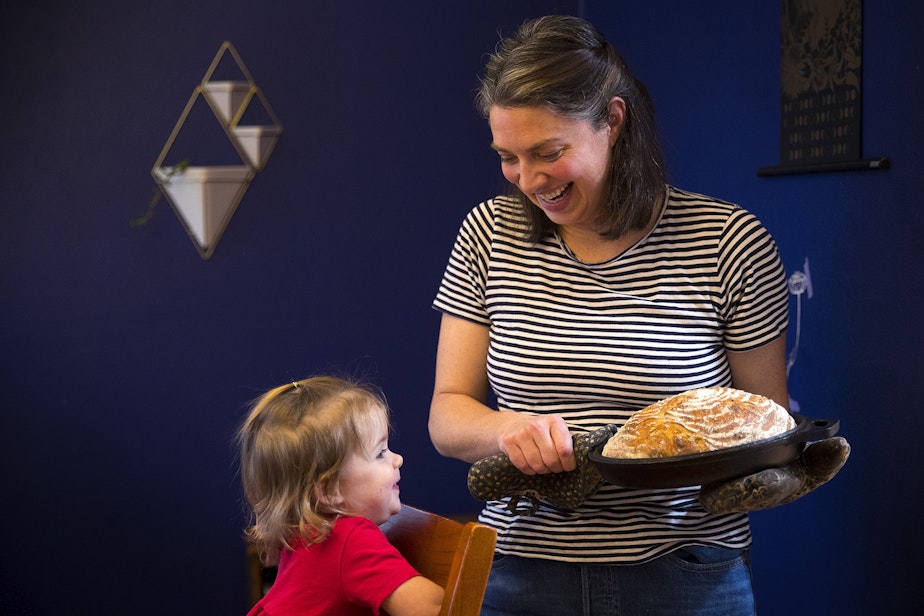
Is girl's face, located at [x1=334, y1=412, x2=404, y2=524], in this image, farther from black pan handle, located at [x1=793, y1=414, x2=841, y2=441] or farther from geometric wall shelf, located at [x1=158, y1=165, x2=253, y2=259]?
geometric wall shelf, located at [x1=158, y1=165, x2=253, y2=259]

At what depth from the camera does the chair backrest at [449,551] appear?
120cm

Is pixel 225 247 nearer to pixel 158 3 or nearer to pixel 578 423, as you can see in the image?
pixel 158 3

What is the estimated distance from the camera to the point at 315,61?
3072 mm

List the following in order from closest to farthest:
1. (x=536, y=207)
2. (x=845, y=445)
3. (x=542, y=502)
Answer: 1. (x=845, y=445)
2. (x=542, y=502)
3. (x=536, y=207)

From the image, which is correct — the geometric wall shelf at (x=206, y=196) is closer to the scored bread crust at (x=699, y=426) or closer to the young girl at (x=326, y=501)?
the young girl at (x=326, y=501)

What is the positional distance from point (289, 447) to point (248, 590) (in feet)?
A: 5.89

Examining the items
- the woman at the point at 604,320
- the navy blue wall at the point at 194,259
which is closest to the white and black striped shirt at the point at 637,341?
the woman at the point at 604,320

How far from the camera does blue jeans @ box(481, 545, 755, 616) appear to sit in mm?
1252

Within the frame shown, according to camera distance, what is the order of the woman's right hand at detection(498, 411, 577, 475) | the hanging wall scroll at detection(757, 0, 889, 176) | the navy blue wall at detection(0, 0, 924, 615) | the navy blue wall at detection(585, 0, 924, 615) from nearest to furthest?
the woman's right hand at detection(498, 411, 577, 475)
the navy blue wall at detection(585, 0, 924, 615)
the hanging wall scroll at detection(757, 0, 889, 176)
the navy blue wall at detection(0, 0, 924, 615)

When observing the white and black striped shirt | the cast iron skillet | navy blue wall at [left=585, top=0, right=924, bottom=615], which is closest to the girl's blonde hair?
the white and black striped shirt

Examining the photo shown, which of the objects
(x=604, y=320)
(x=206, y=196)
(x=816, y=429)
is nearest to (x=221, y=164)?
(x=206, y=196)

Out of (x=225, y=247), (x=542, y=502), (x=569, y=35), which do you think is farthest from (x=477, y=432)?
(x=225, y=247)

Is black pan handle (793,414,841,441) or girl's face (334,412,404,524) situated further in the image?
girl's face (334,412,404,524)

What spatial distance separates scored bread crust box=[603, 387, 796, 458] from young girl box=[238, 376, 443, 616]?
1.23 ft
